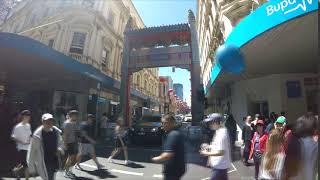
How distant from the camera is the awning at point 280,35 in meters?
6.61

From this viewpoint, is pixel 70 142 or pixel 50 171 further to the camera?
pixel 70 142

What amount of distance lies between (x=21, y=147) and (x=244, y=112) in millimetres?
13086

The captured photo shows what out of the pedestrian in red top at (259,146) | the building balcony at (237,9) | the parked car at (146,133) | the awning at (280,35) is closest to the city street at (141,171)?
the pedestrian in red top at (259,146)

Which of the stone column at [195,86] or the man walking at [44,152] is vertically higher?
the stone column at [195,86]

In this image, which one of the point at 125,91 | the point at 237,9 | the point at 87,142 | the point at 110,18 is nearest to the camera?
the point at 87,142

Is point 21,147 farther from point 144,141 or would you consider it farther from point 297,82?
point 297,82

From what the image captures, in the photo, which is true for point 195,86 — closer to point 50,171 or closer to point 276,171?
point 50,171

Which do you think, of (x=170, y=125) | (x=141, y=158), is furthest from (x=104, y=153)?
(x=170, y=125)

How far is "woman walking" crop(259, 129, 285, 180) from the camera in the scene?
4.20 m

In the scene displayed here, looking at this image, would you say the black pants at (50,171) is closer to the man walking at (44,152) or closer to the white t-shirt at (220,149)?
the man walking at (44,152)

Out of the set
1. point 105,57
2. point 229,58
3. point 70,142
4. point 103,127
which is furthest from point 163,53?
point 229,58

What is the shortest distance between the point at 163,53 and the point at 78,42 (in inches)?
331

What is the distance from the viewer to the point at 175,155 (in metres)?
4.39

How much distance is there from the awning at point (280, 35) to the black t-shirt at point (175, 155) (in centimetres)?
420
